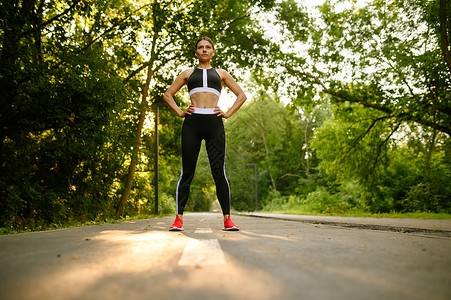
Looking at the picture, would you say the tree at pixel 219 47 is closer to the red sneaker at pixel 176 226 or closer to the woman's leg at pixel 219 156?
the woman's leg at pixel 219 156

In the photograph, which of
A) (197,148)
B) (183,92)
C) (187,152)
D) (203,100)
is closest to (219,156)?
(197,148)

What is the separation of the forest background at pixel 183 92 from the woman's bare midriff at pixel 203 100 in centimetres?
493

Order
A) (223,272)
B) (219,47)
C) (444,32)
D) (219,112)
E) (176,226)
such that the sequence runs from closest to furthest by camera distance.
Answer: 1. (223,272)
2. (176,226)
3. (219,112)
4. (444,32)
5. (219,47)

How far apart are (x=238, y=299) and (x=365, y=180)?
688 inches

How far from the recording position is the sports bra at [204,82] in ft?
15.7

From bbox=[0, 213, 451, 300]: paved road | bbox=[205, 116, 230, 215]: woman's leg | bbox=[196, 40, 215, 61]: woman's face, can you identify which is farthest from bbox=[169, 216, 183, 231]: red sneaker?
bbox=[196, 40, 215, 61]: woman's face

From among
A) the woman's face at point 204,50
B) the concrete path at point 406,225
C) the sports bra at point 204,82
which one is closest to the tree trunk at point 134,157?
the concrete path at point 406,225

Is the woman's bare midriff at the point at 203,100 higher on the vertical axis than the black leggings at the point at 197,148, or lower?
higher

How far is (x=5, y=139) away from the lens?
9.47m

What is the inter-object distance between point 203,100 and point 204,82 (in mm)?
269

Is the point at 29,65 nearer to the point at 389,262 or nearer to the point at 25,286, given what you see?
the point at 25,286

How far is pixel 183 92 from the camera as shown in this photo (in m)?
20.7

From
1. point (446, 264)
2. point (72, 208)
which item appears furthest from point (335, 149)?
point (446, 264)

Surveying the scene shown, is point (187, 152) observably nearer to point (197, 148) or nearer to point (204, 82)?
point (197, 148)
